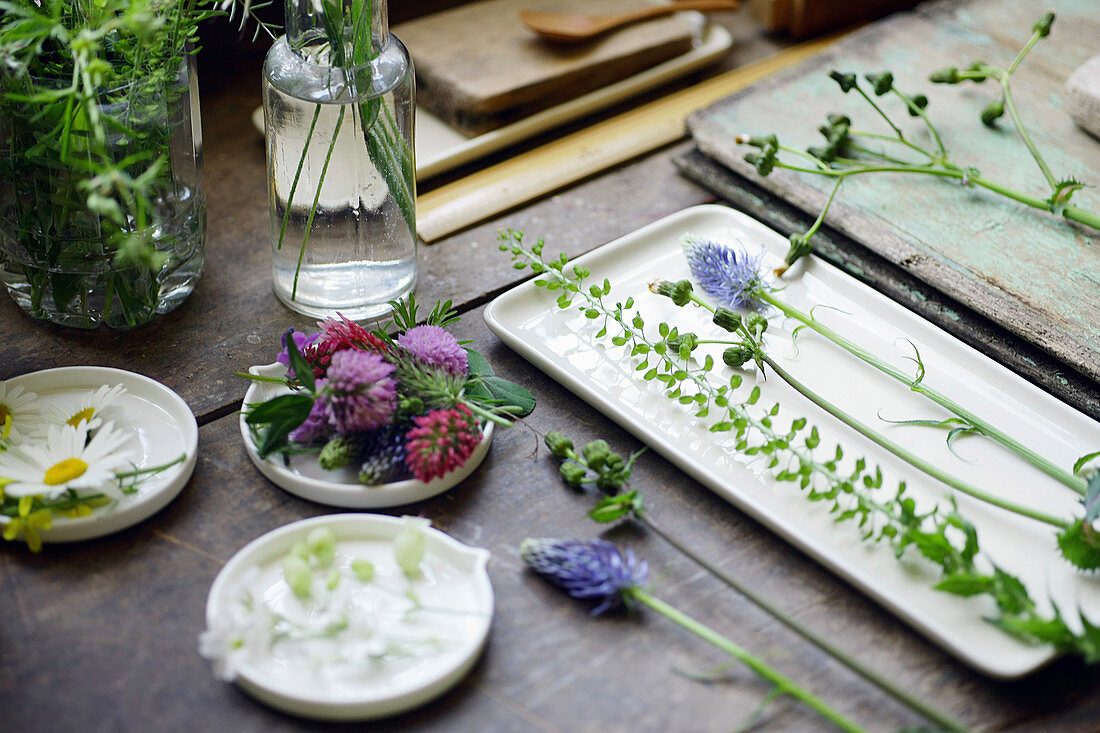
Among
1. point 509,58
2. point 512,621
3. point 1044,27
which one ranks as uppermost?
point 1044,27

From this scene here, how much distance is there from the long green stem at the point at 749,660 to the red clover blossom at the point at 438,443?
5.7 inches

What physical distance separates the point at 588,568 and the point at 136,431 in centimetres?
34

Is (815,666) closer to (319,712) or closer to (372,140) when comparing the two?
(319,712)

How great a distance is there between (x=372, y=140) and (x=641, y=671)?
0.42 meters

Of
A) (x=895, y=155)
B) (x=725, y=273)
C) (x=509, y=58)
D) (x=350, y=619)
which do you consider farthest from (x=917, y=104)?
(x=350, y=619)

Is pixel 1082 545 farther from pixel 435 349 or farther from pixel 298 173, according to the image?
pixel 298 173

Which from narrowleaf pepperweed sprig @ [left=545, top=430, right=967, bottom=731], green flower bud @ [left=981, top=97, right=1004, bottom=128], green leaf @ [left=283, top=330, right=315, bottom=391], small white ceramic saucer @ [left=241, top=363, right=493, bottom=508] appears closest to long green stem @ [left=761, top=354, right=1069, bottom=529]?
narrowleaf pepperweed sprig @ [left=545, top=430, right=967, bottom=731]

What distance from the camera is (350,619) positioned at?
584 mm

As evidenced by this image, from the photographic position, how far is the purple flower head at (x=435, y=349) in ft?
2.31

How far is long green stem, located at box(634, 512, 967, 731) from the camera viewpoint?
554mm

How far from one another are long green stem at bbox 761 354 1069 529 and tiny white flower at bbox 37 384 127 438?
19.0 inches

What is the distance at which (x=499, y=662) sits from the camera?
59 cm

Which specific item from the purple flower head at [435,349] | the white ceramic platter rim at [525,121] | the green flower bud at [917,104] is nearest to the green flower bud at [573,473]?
the purple flower head at [435,349]

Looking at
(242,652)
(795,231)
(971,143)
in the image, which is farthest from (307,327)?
(971,143)
